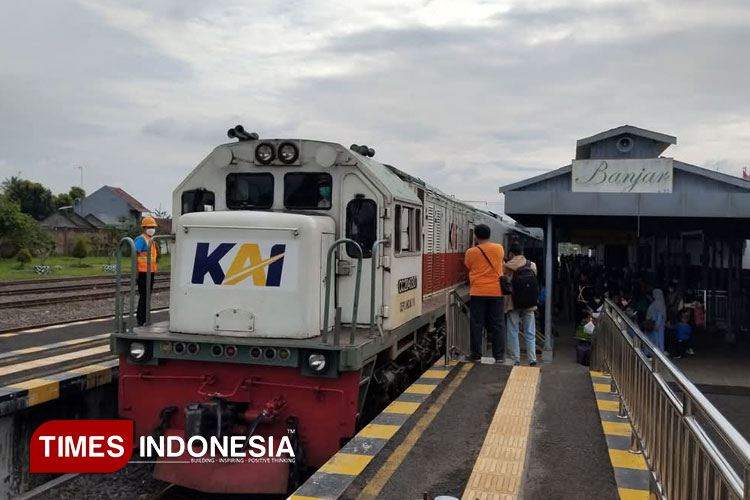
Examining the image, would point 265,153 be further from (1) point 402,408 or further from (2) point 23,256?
(2) point 23,256

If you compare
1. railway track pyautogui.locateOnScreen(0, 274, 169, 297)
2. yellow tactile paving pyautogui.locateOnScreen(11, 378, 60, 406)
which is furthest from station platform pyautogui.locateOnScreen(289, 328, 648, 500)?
railway track pyautogui.locateOnScreen(0, 274, 169, 297)

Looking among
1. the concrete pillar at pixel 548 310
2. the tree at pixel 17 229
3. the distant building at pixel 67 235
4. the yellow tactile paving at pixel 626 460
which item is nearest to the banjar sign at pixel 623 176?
the concrete pillar at pixel 548 310

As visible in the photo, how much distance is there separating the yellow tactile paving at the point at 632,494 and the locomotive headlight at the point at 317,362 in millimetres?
2703

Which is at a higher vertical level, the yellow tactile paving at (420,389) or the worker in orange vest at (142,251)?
the worker in orange vest at (142,251)

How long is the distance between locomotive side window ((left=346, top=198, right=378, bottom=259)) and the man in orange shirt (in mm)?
2442

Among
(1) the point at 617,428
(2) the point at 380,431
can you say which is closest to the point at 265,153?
(2) the point at 380,431

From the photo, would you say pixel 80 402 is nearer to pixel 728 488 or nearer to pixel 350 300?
pixel 350 300

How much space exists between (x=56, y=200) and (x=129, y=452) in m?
78.9

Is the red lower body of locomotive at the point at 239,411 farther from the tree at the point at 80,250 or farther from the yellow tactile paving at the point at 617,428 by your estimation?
the tree at the point at 80,250

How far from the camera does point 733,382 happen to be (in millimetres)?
13320

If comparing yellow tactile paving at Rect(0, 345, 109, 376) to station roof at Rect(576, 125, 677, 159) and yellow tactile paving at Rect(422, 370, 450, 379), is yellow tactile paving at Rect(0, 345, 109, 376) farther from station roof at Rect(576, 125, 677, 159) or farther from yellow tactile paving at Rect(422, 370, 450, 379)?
station roof at Rect(576, 125, 677, 159)

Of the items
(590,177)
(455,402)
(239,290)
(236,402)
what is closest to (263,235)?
(239,290)

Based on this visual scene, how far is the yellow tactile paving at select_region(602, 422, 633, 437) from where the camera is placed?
6.16 meters

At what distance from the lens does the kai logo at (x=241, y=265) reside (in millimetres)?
6520
